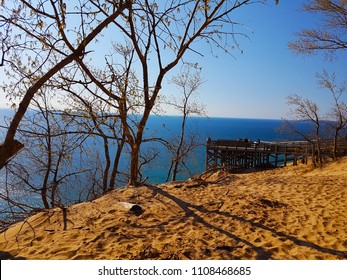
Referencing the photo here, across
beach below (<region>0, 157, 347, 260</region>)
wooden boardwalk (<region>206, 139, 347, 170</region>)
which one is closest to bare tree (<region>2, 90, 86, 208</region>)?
beach below (<region>0, 157, 347, 260</region>)

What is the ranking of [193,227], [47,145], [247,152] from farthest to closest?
[247,152] → [47,145] → [193,227]

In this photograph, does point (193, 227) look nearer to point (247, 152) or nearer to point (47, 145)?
point (47, 145)

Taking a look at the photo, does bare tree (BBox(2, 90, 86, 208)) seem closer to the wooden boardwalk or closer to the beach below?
the beach below

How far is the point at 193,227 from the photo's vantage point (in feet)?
17.9

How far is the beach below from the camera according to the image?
446cm

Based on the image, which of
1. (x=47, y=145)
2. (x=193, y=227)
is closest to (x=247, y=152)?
(x=47, y=145)

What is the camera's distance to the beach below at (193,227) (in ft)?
14.6

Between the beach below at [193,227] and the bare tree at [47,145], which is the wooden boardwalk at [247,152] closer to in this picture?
the bare tree at [47,145]

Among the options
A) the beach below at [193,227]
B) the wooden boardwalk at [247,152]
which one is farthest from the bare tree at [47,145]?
the wooden boardwalk at [247,152]

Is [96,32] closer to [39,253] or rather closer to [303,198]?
[39,253]

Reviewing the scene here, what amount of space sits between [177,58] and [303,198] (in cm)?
492

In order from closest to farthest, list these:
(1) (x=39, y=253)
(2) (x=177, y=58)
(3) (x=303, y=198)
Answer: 1. (1) (x=39, y=253)
2. (2) (x=177, y=58)
3. (3) (x=303, y=198)
